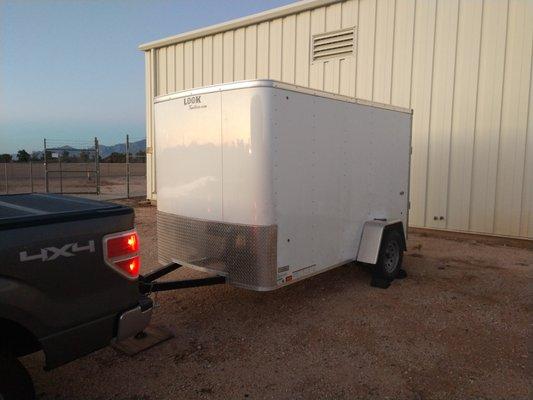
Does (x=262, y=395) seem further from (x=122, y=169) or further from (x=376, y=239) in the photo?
(x=122, y=169)

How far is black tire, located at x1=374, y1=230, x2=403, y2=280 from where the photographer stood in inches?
246

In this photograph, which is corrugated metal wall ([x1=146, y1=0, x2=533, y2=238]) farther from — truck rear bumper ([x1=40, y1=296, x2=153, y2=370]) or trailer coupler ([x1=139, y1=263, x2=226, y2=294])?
truck rear bumper ([x1=40, y1=296, x2=153, y2=370])

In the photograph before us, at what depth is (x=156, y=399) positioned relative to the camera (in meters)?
3.51

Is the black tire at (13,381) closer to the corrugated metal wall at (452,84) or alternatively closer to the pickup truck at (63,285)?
the pickup truck at (63,285)

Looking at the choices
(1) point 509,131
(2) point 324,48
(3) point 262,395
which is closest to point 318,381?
(3) point 262,395

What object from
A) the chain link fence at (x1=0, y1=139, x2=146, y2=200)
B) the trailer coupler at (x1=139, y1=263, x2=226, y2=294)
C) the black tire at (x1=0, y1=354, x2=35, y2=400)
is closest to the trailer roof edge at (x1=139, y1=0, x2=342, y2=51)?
the chain link fence at (x1=0, y1=139, x2=146, y2=200)

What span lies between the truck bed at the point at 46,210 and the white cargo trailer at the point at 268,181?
159 cm

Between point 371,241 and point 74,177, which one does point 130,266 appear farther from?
point 74,177

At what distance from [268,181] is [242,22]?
31.3 feet

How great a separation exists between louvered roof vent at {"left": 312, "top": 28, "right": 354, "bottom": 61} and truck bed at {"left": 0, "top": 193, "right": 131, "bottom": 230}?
349 inches

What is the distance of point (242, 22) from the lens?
1283 cm

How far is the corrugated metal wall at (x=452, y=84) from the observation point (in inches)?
358

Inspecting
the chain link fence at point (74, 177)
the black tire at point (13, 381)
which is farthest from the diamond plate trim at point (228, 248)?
the chain link fence at point (74, 177)

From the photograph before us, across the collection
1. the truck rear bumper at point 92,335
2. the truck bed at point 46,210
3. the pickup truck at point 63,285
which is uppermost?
the truck bed at point 46,210
